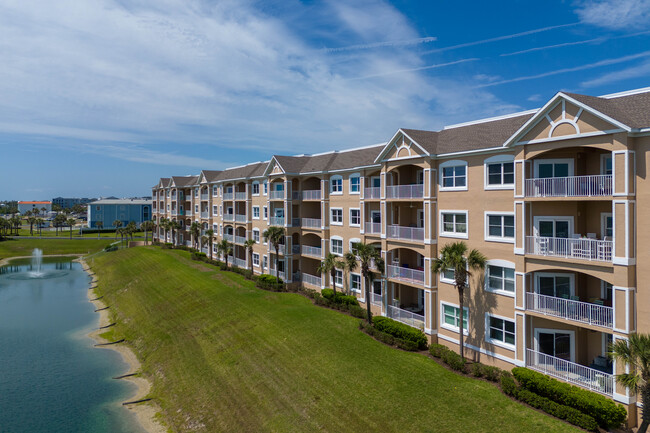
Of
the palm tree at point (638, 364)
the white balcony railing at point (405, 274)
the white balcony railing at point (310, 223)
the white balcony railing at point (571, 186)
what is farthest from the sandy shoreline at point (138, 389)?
the white balcony railing at point (571, 186)

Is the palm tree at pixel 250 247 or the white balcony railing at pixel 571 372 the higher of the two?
the palm tree at pixel 250 247

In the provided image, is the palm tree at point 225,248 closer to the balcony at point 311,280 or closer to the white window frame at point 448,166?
the balcony at point 311,280

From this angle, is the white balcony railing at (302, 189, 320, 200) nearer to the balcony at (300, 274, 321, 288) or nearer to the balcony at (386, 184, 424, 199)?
the balcony at (300, 274, 321, 288)

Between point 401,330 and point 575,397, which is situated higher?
point 401,330

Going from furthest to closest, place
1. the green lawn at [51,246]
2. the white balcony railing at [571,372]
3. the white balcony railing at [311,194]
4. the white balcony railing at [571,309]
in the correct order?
the green lawn at [51,246], the white balcony railing at [311,194], the white balcony railing at [571,309], the white balcony railing at [571,372]

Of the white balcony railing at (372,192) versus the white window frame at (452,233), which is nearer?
the white window frame at (452,233)

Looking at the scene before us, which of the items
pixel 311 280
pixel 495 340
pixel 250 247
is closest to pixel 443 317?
pixel 495 340

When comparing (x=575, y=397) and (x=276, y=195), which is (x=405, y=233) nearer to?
(x=575, y=397)
